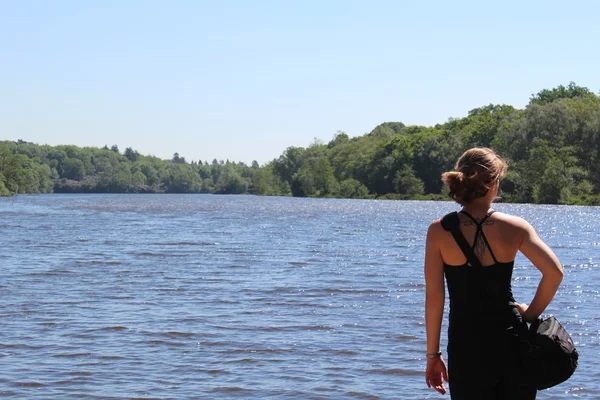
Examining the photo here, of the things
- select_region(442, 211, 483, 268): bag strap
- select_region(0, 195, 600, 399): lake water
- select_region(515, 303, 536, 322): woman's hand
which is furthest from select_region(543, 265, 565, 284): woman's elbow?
select_region(0, 195, 600, 399): lake water

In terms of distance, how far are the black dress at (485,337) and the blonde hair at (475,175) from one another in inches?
6.2

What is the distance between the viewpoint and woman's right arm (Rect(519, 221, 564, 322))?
4.89 meters

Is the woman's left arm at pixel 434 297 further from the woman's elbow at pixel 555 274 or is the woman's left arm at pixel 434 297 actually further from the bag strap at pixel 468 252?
the woman's elbow at pixel 555 274

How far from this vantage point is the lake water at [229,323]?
34.3 ft

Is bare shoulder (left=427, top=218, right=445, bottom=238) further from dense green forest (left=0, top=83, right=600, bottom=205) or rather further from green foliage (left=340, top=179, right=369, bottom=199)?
green foliage (left=340, top=179, right=369, bottom=199)

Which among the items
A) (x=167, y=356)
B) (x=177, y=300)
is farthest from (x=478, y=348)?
(x=177, y=300)

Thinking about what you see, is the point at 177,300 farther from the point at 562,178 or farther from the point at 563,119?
the point at 563,119

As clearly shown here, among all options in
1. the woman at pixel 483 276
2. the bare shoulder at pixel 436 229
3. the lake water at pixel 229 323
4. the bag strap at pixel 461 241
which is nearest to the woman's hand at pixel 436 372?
the woman at pixel 483 276

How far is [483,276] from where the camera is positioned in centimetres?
491

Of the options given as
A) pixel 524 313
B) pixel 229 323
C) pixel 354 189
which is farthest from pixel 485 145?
pixel 524 313

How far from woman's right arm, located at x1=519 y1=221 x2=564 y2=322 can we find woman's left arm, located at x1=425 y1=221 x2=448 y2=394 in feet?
1.61

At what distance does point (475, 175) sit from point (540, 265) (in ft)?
2.26

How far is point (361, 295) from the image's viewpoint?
1922cm

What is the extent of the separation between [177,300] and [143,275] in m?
5.41
